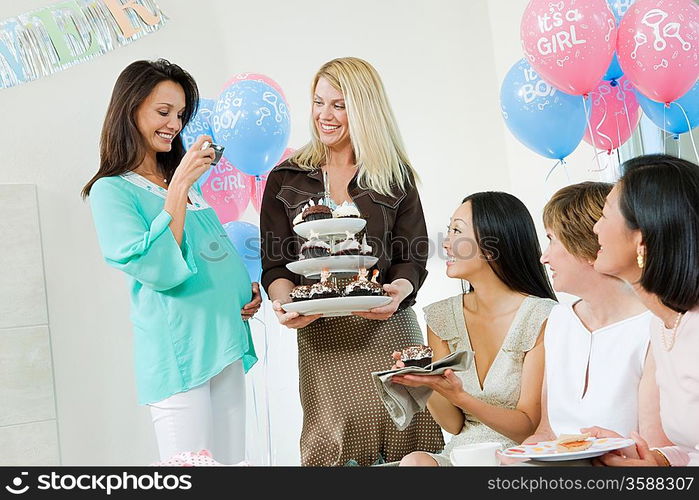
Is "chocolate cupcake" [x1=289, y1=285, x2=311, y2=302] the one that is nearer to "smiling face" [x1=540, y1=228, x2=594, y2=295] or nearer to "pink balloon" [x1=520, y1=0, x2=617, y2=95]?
"smiling face" [x1=540, y1=228, x2=594, y2=295]

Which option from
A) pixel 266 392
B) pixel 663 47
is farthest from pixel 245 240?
pixel 663 47

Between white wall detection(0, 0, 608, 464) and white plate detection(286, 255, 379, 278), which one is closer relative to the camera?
white plate detection(286, 255, 379, 278)

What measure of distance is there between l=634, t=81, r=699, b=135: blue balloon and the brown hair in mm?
1255

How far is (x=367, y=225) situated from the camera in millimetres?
2717

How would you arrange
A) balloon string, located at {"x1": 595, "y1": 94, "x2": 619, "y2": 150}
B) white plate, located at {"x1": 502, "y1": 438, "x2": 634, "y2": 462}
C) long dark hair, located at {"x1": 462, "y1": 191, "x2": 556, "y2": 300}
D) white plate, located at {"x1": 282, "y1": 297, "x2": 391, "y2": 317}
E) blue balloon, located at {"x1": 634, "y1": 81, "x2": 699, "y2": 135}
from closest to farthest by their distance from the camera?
white plate, located at {"x1": 502, "y1": 438, "x2": 634, "y2": 462} → white plate, located at {"x1": 282, "y1": 297, "x2": 391, "y2": 317} → long dark hair, located at {"x1": 462, "y1": 191, "x2": 556, "y2": 300} → blue balloon, located at {"x1": 634, "y1": 81, "x2": 699, "y2": 135} → balloon string, located at {"x1": 595, "y1": 94, "x2": 619, "y2": 150}

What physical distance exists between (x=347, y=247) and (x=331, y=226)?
8 cm

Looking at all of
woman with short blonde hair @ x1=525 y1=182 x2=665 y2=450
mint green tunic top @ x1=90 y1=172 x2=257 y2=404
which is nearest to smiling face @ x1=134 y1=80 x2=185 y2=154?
mint green tunic top @ x1=90 y1=172 x2=257 y2=404

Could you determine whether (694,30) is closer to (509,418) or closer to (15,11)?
(509,418)

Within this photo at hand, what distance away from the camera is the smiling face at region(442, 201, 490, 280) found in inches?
104

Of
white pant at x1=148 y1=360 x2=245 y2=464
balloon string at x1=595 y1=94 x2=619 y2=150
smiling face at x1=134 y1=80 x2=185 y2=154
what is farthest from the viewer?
balloon string at x1=595 y1=94 x2=619 y2=150

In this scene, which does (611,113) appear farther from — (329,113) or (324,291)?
(324,291)

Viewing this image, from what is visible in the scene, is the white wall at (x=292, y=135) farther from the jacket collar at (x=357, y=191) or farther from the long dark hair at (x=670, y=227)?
the long dark hair at (x=670, y=227)

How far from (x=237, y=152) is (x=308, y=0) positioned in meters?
1.73

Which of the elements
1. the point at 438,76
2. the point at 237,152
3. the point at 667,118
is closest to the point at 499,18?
the point at 438,76
